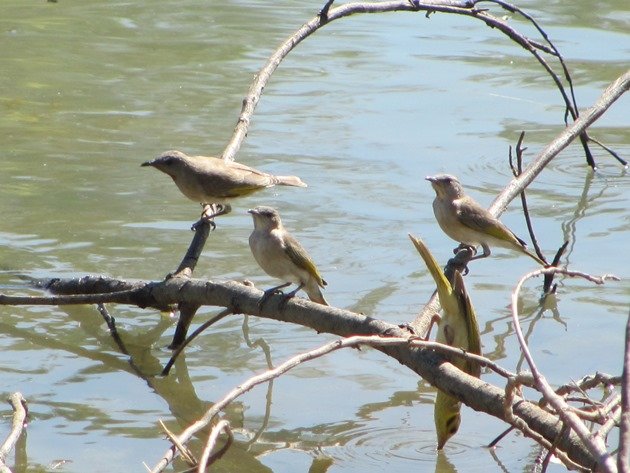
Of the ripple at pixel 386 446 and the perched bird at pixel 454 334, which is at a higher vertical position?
the perched bird at pixel 454 334

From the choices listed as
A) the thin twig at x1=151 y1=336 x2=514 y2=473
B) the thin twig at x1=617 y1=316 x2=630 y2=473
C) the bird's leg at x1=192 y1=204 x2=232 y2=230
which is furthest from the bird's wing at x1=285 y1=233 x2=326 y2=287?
the thin twig at x1=617 y1=316 x2=630 y2=473

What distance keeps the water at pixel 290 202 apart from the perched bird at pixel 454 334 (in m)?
0.44

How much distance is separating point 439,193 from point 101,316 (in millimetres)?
2167

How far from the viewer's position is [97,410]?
18.4ft

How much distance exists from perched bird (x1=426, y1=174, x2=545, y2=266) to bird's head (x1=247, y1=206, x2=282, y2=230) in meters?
1.32

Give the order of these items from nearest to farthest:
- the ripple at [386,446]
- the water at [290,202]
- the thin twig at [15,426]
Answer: the thin twig at [15,426] → the ripple at [386,446] → the water at [290,202]

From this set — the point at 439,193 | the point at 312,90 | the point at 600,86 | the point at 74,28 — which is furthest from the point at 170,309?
the point at 74,28

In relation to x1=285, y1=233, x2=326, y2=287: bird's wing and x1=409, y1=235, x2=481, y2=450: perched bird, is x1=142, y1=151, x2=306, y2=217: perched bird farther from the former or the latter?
x1=409, y1=235, x2=481, y2=450: perched bird

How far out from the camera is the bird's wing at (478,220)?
6688 mm

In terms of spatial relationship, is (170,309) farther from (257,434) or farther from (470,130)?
(470,130)

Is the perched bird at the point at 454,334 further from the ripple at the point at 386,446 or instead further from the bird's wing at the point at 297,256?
the bird's wing at the point at 297,256

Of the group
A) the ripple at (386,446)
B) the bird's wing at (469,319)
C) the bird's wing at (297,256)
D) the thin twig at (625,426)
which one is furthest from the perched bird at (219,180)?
the thin twig at (625,426)

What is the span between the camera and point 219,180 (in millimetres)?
7062

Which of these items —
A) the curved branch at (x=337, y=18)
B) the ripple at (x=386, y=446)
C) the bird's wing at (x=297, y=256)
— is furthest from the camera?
the curved branch at (x=337, y=18)
